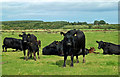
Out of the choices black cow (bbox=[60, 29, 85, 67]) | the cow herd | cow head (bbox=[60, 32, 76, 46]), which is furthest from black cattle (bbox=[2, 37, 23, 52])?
cow head (bbox=[60, 32, 76, 46])

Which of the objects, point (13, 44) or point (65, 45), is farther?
point (13, 44)

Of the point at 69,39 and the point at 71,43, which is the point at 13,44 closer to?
the point at 71,43

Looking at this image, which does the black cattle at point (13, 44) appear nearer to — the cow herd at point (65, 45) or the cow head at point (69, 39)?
the cow herd at point (65, 45)

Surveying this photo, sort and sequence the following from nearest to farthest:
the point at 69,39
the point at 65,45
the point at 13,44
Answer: the point at 69,39 → the point at 65,45 → the point at 13,44

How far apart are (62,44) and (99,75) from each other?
13.7 feet

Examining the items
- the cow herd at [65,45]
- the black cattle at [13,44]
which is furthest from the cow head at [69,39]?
the black cattle at [13,44]

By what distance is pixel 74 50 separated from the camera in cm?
1423

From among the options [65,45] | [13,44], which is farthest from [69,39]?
[13,44]

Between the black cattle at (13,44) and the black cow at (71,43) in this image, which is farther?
the black cattle at (13,44)

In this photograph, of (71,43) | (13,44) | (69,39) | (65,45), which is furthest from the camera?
(13,44)

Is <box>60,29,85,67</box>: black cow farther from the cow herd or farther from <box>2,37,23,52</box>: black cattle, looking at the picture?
<box>2,37,23,52</box>: black cattle

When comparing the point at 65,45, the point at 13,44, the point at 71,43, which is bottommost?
the point at 13,44

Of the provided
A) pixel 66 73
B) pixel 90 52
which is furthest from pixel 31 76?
pixel 90 52

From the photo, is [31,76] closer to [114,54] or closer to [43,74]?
[43,74]
